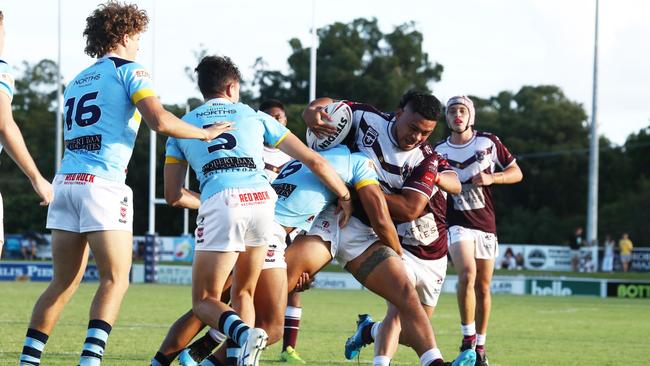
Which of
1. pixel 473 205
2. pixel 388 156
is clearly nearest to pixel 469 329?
pixel 473 205

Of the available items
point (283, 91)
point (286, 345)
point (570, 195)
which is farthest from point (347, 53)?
point (286, 345)

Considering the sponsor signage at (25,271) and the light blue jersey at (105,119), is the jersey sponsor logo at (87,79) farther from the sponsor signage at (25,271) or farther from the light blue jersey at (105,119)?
the sponsor signage at (25,271)

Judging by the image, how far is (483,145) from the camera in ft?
39.2

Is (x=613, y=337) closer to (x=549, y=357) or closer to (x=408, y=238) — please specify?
(x=549, y=357)

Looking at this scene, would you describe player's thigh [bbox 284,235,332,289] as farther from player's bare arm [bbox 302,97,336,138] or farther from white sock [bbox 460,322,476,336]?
white sock [bbox 460,322,476,336]

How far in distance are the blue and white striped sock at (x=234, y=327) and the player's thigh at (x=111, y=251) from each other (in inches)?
31.0

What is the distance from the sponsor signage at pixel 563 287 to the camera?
3328 centimetres

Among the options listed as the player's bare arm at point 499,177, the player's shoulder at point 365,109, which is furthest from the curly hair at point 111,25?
the player's bare arm at point 499,177

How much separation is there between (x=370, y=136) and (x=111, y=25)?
211cm

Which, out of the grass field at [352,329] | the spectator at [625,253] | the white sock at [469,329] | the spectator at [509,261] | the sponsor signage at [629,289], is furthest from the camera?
the spectator at [625,253]

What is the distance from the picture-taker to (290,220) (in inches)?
321

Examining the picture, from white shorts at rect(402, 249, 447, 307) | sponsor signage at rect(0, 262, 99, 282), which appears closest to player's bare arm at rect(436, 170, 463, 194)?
white shorts at rect(402, 249, 447, 307)

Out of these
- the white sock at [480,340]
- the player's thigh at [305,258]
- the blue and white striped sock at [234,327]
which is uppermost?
the player's thigh at [305,258]

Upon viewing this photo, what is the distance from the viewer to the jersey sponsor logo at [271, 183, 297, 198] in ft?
27.0
